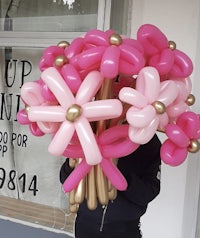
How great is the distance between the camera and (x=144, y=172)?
88 centimetres

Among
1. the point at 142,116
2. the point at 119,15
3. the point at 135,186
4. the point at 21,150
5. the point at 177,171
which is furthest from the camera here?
the point at 21,150

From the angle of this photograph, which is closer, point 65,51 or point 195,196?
point 65,51

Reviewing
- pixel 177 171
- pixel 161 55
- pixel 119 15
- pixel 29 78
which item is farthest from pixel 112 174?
pixel 29 78

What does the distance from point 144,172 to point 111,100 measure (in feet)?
1.07

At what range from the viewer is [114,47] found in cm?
63

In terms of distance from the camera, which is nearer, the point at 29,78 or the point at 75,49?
the point at 75,49

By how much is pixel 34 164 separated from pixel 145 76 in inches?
49.8

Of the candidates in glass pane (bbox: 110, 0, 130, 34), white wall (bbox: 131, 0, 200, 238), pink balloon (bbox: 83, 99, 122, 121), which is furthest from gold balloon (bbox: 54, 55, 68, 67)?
glass pane (bbox: 110, 0, 130, 34)

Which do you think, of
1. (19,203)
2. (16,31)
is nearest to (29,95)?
(16,31)

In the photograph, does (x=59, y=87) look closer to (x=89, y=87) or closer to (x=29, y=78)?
(x=89, y=87)

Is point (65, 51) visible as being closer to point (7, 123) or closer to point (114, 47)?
point (114, 47)

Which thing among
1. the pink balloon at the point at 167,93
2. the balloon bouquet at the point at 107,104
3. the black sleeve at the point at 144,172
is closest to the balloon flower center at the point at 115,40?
the balloon bouquet at the point at 107,104

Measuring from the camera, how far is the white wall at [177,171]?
121 centimetres

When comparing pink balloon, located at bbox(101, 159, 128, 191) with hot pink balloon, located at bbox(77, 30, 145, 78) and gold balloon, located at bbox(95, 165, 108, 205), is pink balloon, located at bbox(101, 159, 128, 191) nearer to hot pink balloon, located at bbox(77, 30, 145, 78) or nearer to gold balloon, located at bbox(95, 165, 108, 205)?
gold balloon, located at bbox(95, 165, 108, 205)
